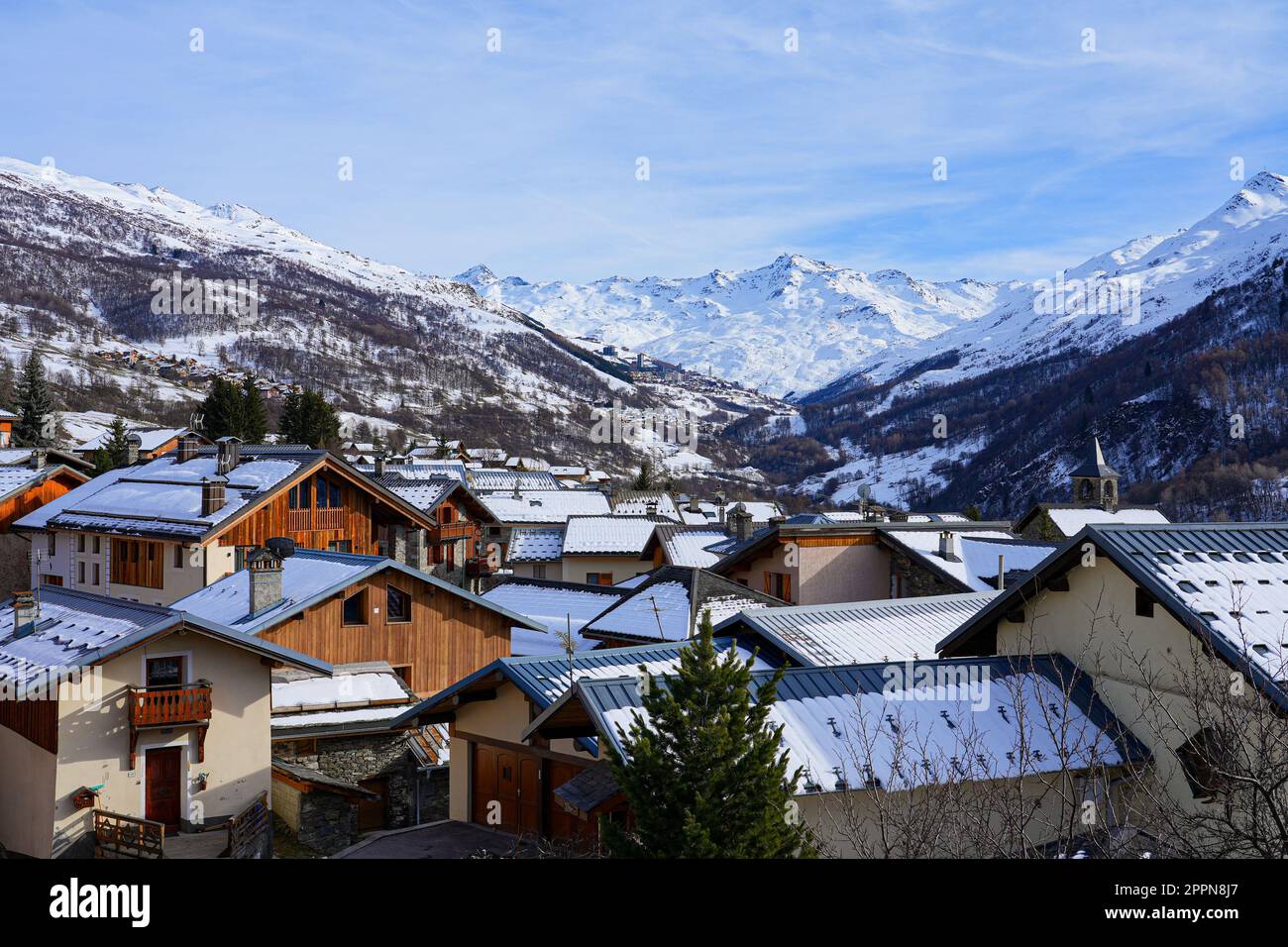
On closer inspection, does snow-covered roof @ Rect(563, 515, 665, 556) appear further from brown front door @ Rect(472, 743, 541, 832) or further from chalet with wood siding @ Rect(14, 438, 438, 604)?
brown front door @ Rect(472, 743, 541, 832)

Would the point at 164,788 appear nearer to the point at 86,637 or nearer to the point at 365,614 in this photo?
the point at 86,637

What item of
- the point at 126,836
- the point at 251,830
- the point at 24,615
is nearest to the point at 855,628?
the point at 251,830

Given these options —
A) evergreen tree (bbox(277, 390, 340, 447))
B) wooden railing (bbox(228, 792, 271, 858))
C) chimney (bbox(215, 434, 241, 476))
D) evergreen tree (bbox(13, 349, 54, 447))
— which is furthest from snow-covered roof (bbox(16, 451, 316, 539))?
evergreen tree (bbox(13, 349, 54, 447))

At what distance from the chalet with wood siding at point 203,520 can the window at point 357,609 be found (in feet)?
39.1

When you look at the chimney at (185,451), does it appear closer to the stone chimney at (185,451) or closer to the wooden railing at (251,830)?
the stone chimney at (185,451)

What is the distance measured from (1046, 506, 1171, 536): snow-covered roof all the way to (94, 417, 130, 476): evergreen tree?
52.7 m

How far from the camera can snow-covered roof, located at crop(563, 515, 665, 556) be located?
195ft

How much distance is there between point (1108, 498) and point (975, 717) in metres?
65.8

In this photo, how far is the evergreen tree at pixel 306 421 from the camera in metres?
83.8

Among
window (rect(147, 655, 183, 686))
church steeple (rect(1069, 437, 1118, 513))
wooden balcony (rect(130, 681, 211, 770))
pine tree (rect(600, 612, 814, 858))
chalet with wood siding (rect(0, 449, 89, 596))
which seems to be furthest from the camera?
church steeple (rect(1069, 437, 1118, 513))

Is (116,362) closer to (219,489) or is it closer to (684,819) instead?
(219,489)

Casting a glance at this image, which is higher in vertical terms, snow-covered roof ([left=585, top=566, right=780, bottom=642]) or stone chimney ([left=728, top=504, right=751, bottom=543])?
stone chimney ([left=728, top=504, right=751, bottom=543])

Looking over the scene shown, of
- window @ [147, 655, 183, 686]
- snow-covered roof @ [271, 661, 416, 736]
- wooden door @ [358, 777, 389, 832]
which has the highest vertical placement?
window @ [147, 655, 183, 686]
